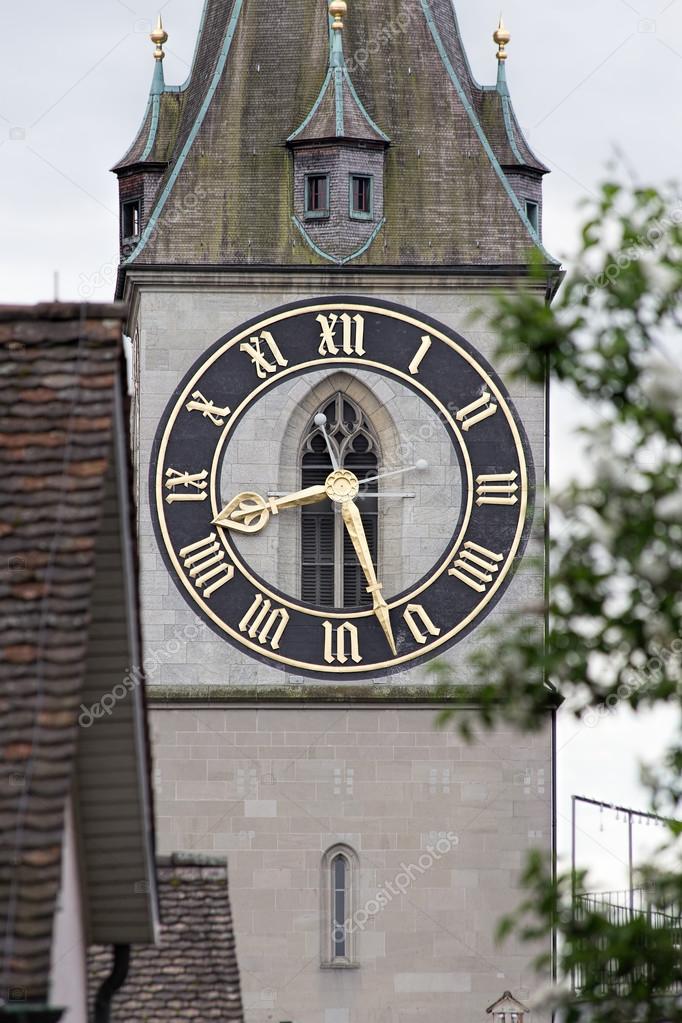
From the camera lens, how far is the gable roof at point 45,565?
10938mm

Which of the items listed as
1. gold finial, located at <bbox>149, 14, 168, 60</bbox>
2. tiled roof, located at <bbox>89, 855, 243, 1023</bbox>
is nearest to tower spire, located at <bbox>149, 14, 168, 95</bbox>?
gold finial, located at <bbox>149, 14, 168, 60</bbox>

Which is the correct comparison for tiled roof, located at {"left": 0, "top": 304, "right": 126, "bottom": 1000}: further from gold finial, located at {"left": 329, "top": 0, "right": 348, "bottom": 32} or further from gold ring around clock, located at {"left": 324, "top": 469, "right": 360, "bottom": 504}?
gold finial, located at {"left": 329, "top": 0, "right": 348, "bottom": 32}

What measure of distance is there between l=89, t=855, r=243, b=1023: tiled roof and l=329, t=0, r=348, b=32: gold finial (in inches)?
772

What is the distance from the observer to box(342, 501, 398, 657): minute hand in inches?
1423

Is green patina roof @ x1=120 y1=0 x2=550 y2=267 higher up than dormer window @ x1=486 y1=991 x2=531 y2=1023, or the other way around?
green patina roof @ x1=120 y1=0 x2=550 y2=267

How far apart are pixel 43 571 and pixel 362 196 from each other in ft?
85.2

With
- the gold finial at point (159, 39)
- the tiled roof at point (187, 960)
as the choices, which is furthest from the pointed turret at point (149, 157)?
the tiled roof at point (187, 960)

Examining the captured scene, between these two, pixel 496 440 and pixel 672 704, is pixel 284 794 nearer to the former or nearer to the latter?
pixel 496 440

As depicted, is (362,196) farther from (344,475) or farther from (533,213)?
(344,475)

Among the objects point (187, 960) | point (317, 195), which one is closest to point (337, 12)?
point (317, 195)

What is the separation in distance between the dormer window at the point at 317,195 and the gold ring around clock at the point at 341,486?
9.06ft

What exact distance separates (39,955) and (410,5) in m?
28.5

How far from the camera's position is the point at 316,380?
36688 millimetres

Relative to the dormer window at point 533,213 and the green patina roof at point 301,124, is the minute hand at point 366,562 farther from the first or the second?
the dormer window at point 533,213
